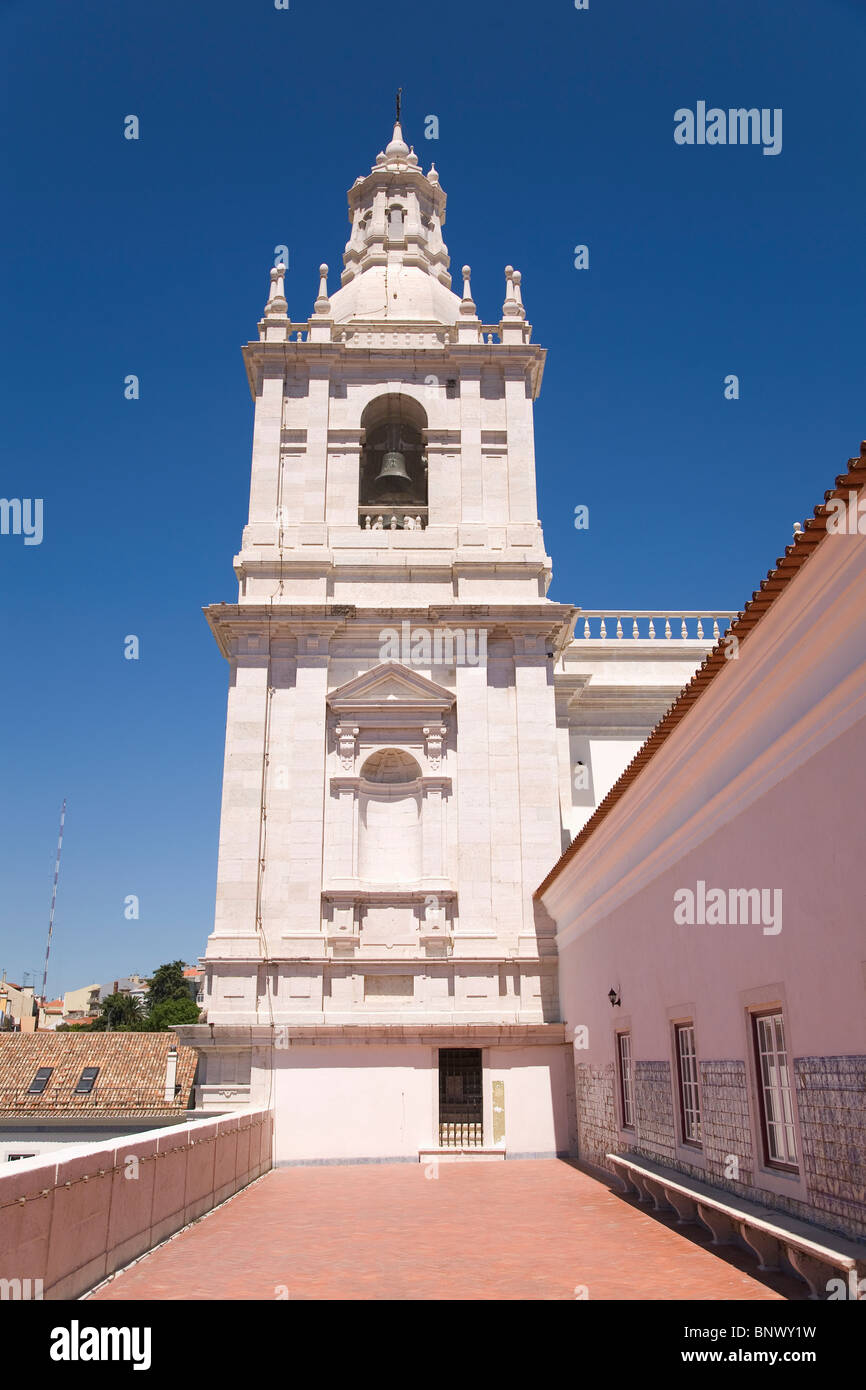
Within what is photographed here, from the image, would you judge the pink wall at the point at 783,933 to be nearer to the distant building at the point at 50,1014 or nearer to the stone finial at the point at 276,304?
the stone finial at the point at 276,304

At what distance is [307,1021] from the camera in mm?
21422

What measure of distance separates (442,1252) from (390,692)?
14616mm

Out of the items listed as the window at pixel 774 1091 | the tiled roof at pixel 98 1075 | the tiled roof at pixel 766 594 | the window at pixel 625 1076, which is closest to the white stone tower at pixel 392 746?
the window at pixel 625 1076

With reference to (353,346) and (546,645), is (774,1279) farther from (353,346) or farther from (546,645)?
(353,346)

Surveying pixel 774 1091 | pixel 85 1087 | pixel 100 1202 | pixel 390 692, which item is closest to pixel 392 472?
pixel 390 692

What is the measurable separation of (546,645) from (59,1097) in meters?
25.4

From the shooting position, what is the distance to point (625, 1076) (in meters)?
16.6

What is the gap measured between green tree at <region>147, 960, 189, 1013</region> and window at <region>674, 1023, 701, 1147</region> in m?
90.1

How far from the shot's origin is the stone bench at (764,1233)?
757 centimetres

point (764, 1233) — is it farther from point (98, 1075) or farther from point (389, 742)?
point (98, 1075)

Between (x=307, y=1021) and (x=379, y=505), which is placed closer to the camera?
(x=307, y=1021)

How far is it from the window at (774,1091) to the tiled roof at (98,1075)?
30603mm

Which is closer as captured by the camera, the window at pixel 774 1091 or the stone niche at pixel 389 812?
the window at pixel 774 1091

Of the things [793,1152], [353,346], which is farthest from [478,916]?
[353,346]
